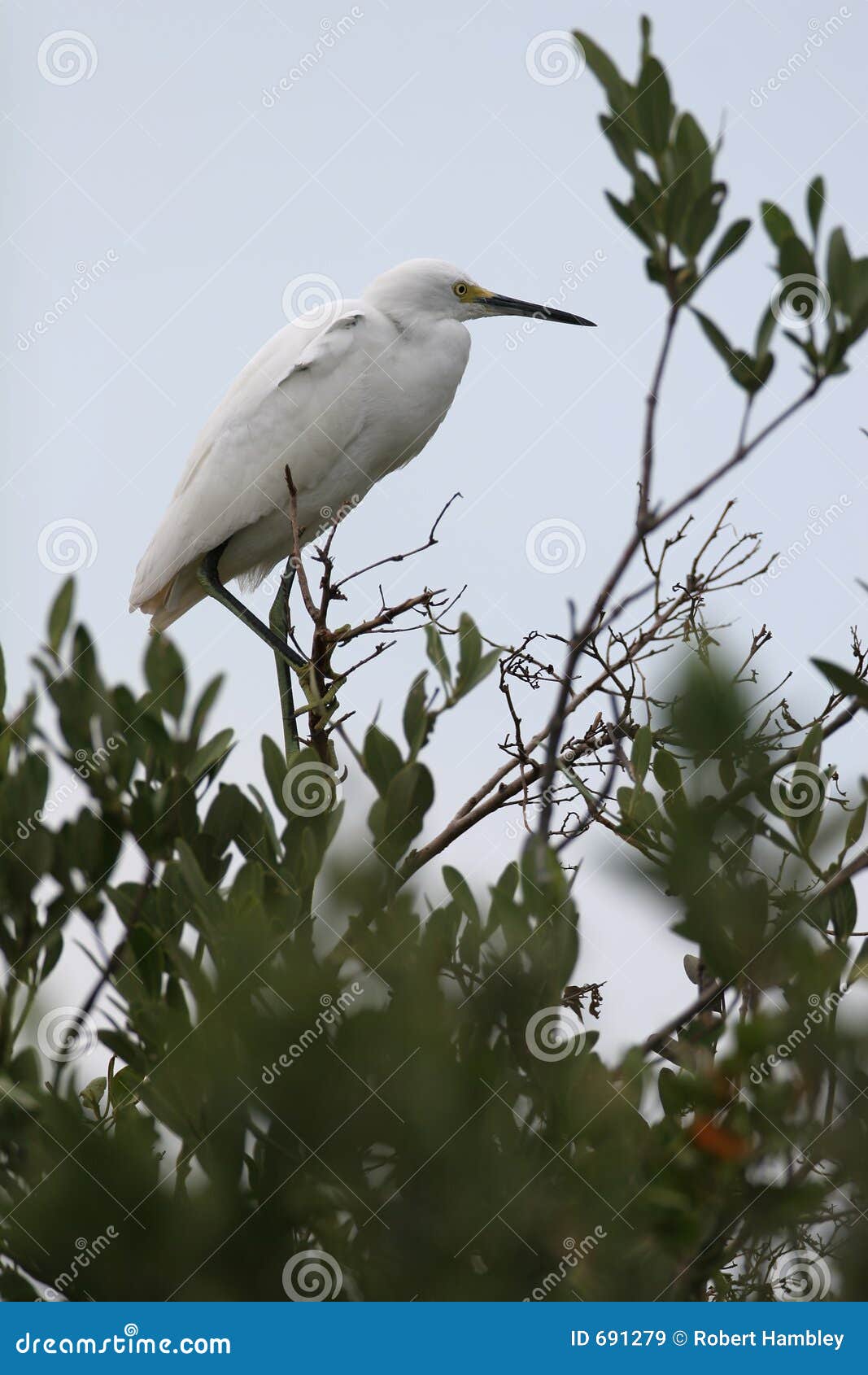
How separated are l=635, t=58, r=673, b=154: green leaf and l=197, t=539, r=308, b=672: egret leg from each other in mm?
2758

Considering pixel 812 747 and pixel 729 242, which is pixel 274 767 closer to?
pixel 812 747

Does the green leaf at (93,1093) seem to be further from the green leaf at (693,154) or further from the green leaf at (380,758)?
the green leaf at (693,154)

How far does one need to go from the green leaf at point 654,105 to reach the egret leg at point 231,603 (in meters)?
2.76

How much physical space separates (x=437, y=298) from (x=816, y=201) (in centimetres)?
322

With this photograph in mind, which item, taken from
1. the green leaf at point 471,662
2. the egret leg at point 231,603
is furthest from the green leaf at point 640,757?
the egret leg at point 231,603

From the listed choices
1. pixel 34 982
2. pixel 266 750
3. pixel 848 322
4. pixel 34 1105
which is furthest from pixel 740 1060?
pixel 266 750

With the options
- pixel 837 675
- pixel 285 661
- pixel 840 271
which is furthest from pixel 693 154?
pixel 285 661

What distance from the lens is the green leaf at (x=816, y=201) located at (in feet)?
4.74

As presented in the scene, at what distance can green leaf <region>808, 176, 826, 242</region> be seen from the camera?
144 cm

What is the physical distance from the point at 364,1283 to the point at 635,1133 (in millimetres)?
308

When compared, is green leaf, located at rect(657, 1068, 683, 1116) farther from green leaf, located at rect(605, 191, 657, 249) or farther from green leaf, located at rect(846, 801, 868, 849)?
green leaf, located at rect(605, 191, 657, 249)

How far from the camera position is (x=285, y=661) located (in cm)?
408

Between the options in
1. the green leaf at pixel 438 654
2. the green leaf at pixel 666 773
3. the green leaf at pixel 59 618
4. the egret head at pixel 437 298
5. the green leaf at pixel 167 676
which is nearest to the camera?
the green leaf at pixel 666 773

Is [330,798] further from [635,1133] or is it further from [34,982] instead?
[635,1133]
